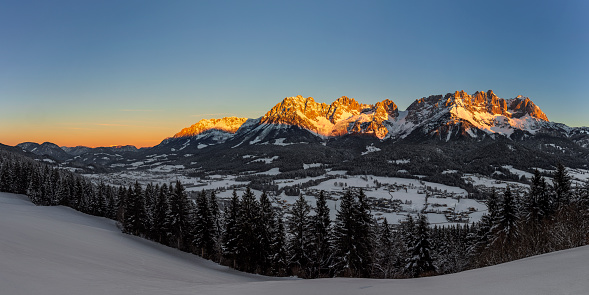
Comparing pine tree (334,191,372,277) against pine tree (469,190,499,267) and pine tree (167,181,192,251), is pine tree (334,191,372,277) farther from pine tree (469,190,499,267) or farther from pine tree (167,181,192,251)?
pine tree (167,181,192,251)

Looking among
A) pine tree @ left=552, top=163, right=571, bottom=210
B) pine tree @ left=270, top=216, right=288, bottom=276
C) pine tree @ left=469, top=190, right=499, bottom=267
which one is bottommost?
pine tree @ left=270, top=216, right=288, bottom=276

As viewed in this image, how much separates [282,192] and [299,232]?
160 meters

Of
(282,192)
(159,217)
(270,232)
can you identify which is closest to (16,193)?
(159,217)

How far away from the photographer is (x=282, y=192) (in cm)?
19212

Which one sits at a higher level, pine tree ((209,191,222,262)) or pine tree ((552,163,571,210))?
pine tree ((552,163,571,210))

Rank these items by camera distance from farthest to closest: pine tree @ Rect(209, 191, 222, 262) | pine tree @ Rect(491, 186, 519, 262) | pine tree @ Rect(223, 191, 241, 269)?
pine tree @ Rect(209, 191, 222, 262) → pine tree @ Rect(223, 191, 241, 269) → pine tree @ Rect(491, 186, 519, 262)

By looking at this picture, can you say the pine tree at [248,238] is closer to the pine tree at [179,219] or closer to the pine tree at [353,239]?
the pine tree at [353,239]

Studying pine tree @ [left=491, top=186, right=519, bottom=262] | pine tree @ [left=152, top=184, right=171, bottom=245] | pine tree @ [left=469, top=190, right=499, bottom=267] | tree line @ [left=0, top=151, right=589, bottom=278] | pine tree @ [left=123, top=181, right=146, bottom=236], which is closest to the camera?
tree line @ [left=0, top=151, right=589, bottom=278]

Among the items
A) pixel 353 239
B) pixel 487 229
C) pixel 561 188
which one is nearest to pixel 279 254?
pixel 353 239

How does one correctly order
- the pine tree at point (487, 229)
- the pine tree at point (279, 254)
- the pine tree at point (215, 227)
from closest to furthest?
the pine tree at point (279, 254), the pine tree at point (487, 229), the pine tree at point (215, 227)

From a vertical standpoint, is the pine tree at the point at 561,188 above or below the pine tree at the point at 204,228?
above

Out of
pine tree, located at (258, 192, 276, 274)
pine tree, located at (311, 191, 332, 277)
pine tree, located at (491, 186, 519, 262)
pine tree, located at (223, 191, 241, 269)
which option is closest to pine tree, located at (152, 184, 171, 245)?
pine tree, located at (223, 191, 241, 269)

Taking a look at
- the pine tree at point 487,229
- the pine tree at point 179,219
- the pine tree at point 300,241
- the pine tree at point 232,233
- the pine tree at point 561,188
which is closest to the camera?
the pine tree at point 561,188

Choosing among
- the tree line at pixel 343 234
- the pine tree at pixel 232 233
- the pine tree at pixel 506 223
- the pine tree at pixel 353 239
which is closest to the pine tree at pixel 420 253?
the tree line at pixel 343 234
